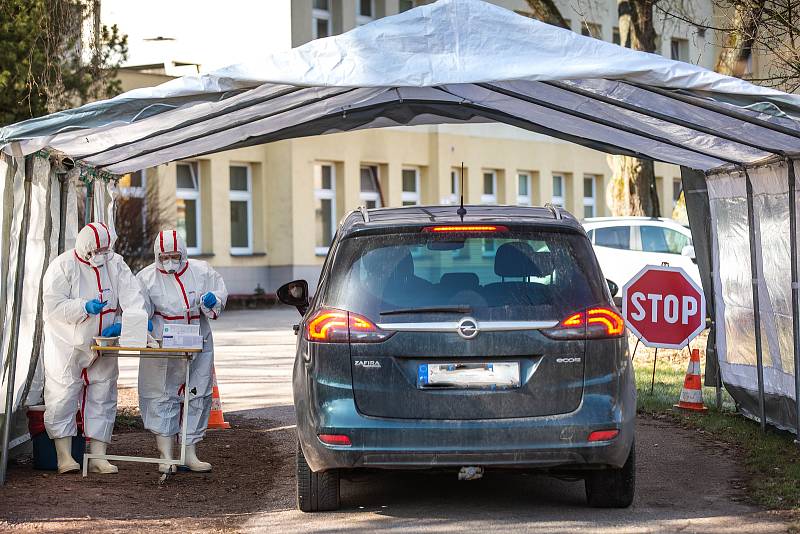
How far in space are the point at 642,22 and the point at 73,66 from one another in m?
9.48

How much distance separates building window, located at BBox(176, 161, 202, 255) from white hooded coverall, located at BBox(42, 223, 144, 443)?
86.6 ft

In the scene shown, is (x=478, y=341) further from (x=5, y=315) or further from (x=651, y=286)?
(x=651, y=286)

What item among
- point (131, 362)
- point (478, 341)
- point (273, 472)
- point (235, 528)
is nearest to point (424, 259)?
point (478, 341)

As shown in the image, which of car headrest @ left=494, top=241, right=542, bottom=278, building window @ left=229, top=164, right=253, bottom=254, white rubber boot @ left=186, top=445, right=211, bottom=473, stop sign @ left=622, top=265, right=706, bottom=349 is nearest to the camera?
car headrest @ left=494, top=241, right=542, bottom=278

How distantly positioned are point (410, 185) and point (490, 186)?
12.1ft

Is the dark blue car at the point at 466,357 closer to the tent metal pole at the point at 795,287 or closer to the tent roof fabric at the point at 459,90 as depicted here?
the tent roof fabric at the point at 459,90

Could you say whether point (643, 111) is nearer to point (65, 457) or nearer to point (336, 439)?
point (336, 439)

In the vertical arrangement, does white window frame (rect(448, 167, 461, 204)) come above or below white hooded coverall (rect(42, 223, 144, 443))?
above

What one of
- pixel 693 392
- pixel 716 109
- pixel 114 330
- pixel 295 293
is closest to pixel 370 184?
pixel 693 392

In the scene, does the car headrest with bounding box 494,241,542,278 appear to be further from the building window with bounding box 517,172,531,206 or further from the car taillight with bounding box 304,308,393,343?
the building window with bounding box 517,172,531,206

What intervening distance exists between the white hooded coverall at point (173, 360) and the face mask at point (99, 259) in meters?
0.26

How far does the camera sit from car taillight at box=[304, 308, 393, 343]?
7156 millimetres

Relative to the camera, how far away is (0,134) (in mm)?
8312

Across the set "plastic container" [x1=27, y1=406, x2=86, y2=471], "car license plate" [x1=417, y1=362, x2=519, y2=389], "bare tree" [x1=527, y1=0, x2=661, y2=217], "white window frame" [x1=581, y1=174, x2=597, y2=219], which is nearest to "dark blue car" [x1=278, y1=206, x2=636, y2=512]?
"car license plate" [x1=417, y1=362, x2=519, y2=389]
